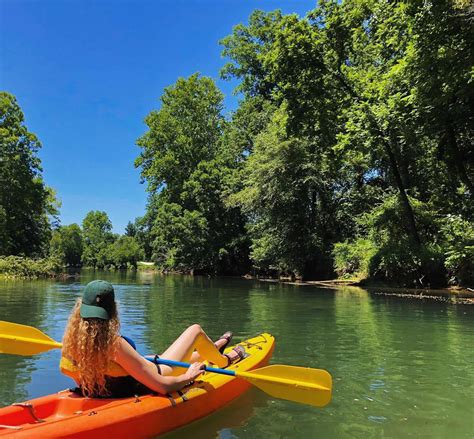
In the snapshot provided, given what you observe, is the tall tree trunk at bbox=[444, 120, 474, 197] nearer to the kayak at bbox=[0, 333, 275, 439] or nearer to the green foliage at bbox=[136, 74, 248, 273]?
the kayak at bbox=[0, 333, 275, 439]

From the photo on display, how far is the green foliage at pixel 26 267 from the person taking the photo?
2672 centimetres

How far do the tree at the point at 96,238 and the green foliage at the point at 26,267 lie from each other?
60853mm

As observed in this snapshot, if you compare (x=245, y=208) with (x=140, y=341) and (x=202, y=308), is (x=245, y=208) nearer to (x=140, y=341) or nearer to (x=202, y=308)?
(x=202, y=308)

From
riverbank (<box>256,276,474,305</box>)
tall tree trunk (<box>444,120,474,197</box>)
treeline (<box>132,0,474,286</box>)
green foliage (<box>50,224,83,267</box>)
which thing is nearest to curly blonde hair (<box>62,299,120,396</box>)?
treeline (<box>132,0,474,286</box>)

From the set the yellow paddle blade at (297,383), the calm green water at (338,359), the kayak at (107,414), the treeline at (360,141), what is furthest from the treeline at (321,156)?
the kayak at (107,414)

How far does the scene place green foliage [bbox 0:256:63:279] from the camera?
87.7ft

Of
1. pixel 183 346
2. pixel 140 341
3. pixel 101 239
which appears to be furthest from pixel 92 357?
pixel 101 239

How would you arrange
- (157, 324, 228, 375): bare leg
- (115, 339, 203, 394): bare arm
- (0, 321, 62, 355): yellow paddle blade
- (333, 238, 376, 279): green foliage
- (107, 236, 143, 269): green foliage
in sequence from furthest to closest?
(107, 236, 143, 269): green foliage → (333, 238, 376, 279): green foliage → (0, 321, 62, 355): yellow paddle blade → (157, 324, 228, 375): bare leg → (115, 339, 203, 394): bare arm

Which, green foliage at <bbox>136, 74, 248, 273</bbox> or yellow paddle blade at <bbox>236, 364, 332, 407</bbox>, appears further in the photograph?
green foliage at <bbox>136, 74, 248, 273</bbox>

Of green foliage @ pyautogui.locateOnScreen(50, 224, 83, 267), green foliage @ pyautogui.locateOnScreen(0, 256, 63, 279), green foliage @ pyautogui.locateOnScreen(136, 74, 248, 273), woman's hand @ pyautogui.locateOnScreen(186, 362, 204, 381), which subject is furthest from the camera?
green foliage @ pyautogui.locateOnScreen(50, 224, 83, 267)

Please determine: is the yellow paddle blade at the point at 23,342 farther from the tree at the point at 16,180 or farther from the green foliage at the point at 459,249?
the tree at the point at 16,180

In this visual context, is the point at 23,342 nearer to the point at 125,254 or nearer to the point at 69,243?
the point at 125,254

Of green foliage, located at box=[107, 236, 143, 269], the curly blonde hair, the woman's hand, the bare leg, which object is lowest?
the woman's hand

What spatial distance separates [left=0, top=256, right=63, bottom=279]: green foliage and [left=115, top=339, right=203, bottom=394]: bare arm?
2559 centimetres
